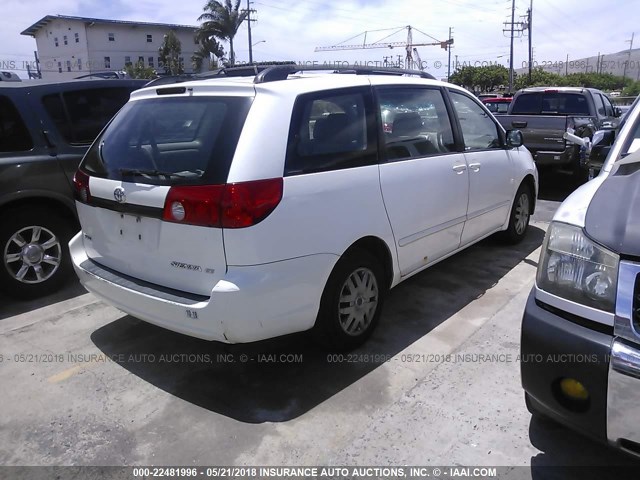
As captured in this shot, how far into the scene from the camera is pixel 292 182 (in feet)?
9.11

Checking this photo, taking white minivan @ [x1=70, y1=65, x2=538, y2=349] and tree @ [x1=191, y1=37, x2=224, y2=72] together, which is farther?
tree @ [x1=191, y1=37, x2=224, y2=72]

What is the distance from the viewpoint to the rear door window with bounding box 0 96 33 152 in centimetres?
427

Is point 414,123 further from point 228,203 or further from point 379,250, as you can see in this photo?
point 228,203

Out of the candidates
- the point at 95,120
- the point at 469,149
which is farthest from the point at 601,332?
the point at 95,120

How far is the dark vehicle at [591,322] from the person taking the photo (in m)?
1.84

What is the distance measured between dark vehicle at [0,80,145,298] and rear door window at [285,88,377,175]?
2676mm

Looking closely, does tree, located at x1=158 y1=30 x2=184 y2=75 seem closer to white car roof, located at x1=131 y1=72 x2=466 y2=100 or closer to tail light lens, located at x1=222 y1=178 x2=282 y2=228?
white car roof, located at x1=131 y1=72 x2=466 y2=100

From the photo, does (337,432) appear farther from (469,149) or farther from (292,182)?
(469,149)

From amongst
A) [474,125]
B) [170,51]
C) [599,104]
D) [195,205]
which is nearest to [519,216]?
[474,125]

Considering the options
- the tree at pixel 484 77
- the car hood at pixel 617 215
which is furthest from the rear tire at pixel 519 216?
the tree at pixel 484 77

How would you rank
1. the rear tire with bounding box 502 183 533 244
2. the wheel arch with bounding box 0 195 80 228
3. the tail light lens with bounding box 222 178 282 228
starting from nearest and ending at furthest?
the tail light lens with bounding box 222 178 282 228, the wheel arch with bounding box 0 195 80 228, the rear tire with bounding box 502 183 533 244

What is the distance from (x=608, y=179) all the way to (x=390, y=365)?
1649 millimetres

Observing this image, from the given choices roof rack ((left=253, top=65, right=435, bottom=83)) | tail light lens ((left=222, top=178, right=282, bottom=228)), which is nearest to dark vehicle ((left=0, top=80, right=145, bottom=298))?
roof rack ((left=253, top=65, right=435, bottom=83))

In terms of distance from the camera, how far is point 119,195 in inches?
119
